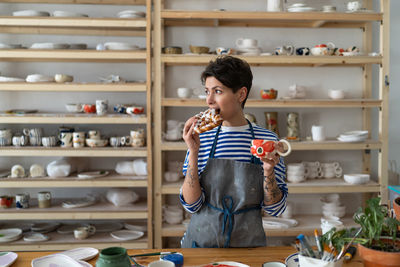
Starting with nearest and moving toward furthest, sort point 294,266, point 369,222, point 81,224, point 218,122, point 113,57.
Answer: point 369,222, point 294,266, point 218,122, point 113,57, point 81,224

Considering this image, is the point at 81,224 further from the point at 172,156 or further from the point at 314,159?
the point at 314,159

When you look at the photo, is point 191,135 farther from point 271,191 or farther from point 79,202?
point 79,202

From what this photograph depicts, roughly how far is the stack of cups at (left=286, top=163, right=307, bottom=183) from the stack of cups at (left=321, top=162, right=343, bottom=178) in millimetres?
257

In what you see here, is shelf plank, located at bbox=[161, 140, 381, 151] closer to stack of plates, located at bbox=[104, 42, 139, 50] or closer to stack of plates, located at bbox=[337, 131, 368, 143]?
stack of plates, located at bbox=[337, 131, 368, 143]

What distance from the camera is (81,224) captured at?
3.29 metres

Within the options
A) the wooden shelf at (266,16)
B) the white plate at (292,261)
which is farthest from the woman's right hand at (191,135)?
the wooden shelf at (266,16)

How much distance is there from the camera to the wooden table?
1437 mm

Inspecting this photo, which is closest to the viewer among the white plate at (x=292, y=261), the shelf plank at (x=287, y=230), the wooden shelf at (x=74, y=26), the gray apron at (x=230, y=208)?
the white plate at (x=292, y=261)

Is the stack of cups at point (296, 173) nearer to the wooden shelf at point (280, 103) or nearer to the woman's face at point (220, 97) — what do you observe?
the wooden shelf at point (280, 103)

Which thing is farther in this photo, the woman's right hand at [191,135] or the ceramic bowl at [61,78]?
the ceramic bowl at [61,78]

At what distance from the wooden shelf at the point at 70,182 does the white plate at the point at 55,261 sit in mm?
1545

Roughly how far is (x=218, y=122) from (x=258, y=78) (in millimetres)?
1857

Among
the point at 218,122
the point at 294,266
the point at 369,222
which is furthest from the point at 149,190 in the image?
the point at 369,222

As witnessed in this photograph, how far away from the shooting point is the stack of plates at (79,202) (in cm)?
305
